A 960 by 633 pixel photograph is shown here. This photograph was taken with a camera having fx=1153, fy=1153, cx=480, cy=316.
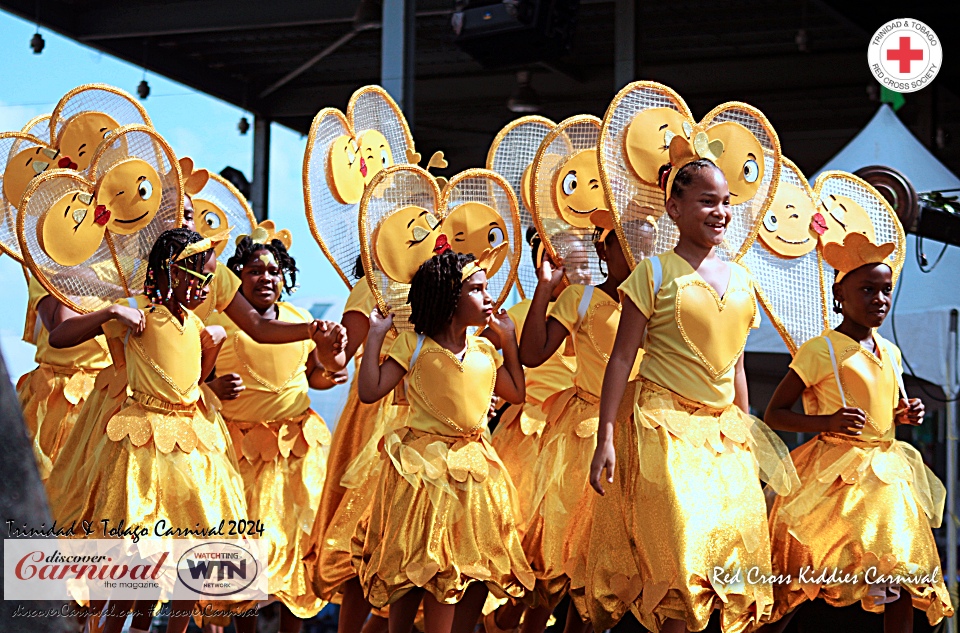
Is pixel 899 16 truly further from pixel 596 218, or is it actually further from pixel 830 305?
pixel 596 218

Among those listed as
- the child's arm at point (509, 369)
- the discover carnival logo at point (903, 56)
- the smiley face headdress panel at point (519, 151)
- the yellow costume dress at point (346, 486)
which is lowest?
the yellow costume dress at point (346, 486)

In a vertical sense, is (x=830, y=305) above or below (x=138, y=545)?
above

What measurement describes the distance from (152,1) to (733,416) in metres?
6.67

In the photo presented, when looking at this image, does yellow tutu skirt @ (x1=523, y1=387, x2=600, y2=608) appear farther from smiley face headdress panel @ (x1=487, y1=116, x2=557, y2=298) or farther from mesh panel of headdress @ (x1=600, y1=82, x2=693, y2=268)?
smiley face headdress panel @ (x1=487, y1=116, x2=557, y2=298)

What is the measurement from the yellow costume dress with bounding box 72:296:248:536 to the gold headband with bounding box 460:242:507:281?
3.16 feet

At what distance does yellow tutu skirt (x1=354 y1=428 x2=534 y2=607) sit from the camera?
3.44m

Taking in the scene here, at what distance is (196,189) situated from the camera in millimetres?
4566

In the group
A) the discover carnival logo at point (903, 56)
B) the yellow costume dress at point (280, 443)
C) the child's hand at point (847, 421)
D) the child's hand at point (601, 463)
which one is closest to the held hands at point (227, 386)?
the yellow costume dress at point (280, 443)

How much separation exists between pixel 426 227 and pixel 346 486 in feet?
3.02

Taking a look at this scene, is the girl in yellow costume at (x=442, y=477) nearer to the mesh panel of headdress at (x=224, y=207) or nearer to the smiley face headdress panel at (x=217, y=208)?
the smiley face headdress panel at (x=217, y=208)

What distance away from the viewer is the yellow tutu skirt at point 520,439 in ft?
13.4

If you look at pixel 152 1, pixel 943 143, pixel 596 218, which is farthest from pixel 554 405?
pixel 152 1

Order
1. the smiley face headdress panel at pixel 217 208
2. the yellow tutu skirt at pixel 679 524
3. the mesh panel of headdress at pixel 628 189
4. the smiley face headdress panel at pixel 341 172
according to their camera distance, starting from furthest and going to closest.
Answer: the smiley face headdress panel at pixel 217 208 < the smiley face headdress panel at pixel 341 172 < the mesh panel of headdress at pixel 628 189 < the yellow tutu skirt at pixel 679 524

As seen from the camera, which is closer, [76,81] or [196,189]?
[196,189]
